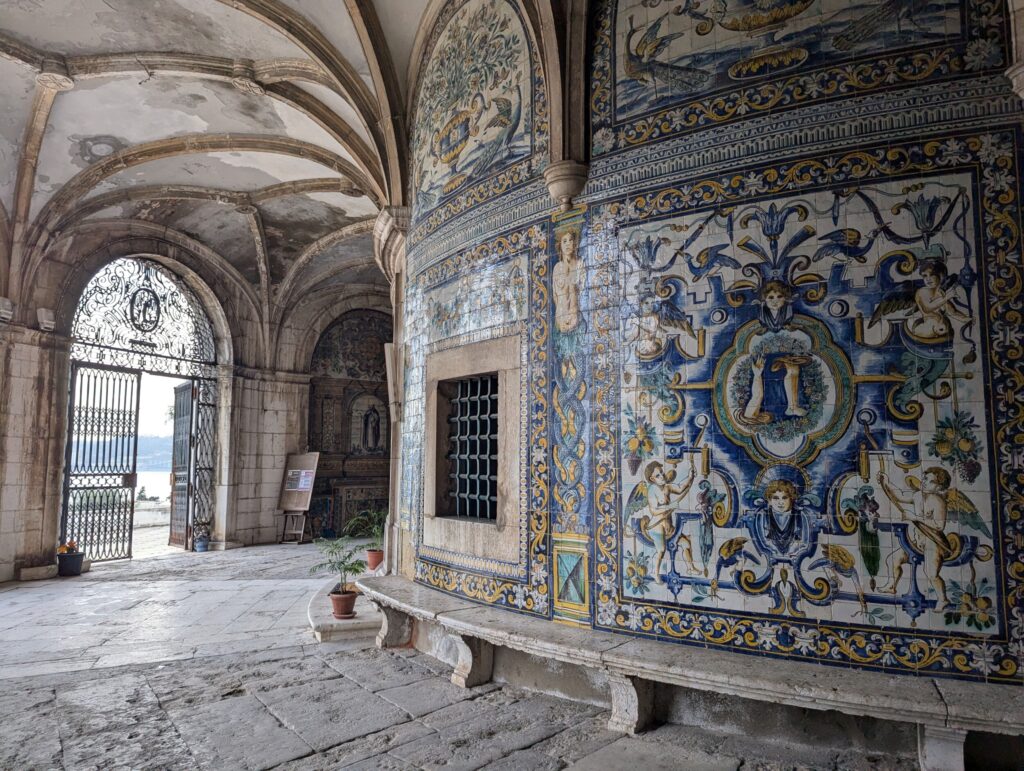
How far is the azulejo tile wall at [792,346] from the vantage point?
3105mm

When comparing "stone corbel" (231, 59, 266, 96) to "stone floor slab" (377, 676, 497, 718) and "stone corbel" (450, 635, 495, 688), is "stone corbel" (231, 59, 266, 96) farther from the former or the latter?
"stone floor slab" (377, 676, 497, 718)

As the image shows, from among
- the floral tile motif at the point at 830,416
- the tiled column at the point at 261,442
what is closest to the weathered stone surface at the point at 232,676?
the floral tile motif at the point at 830,416

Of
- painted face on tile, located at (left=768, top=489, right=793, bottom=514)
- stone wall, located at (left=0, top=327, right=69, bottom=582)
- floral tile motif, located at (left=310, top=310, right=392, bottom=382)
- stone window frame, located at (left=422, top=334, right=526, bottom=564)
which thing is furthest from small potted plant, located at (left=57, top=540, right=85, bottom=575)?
painted face on tile, located at (left=768, top=489, right=793, bottom=514)

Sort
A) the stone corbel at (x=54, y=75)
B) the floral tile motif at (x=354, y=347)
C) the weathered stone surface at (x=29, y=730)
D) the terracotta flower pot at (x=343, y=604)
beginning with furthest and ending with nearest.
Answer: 1. the floral tile motif at (x=354, y=347)
2. the stone corbel at (x=54, y=75)
3. the terracotta flower pot at (x=343, y=604)
4. the weathered stone surface at (x=29, y=730)

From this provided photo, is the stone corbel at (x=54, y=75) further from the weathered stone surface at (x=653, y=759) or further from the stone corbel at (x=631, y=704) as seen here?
the weathered stone surface at (x=653, y=759)

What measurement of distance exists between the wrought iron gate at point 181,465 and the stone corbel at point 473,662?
950 centimetres

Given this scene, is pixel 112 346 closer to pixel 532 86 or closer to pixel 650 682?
pixel 532 86

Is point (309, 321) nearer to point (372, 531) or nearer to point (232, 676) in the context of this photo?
point (372, 531)

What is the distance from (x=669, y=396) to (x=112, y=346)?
9988mm

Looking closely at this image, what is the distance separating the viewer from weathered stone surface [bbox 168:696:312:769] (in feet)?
10.7

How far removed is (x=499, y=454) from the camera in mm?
4551

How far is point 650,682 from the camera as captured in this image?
3482mm

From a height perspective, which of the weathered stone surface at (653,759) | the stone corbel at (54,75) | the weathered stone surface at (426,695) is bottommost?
the weathered stone surface at (426,695)

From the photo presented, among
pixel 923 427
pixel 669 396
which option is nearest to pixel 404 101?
pixel 669 396
